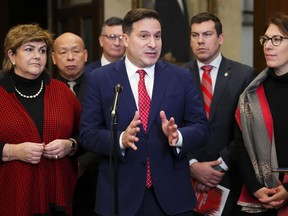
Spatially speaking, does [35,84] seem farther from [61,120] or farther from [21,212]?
[21,212]

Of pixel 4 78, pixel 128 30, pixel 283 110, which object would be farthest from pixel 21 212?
pixel 283 110

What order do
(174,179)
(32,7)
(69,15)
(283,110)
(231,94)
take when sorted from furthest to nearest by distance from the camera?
(32,7)
(69,15)
(231,94)
(283,110)
(174,179)

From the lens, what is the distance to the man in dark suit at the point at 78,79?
3.92 metres

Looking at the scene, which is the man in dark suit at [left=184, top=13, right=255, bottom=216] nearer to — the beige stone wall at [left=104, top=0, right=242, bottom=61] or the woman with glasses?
the woman with glasses

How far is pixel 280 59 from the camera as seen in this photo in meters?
3.13

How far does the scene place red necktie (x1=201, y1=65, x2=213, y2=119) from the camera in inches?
143

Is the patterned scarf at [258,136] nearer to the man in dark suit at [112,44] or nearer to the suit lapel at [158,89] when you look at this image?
the suit lapel at [158,89]

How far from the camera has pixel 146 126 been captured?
282cm

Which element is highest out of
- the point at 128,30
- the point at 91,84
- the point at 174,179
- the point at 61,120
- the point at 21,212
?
the point at 128,30

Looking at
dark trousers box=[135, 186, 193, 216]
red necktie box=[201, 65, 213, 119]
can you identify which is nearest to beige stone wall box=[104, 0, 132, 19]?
red necktie box=[201, 65, 213, 119]

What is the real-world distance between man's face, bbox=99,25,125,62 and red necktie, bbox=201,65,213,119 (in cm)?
107

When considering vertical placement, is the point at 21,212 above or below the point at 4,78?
below

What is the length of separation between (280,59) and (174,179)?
0.89 m

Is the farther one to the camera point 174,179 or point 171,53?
point 171,53
